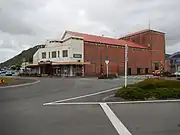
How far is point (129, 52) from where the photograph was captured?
76.4 m

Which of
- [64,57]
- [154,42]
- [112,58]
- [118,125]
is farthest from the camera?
[154,42]

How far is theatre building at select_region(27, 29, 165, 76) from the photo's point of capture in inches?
2552

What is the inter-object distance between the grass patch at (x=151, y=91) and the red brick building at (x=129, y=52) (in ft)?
157

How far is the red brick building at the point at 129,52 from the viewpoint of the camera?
6806 cm

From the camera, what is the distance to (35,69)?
7706cm

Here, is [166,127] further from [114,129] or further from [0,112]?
[0,112]

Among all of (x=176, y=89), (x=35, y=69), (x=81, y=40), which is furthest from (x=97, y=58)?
(x=176, y=89)

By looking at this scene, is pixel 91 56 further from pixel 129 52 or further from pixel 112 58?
pixel 129 52

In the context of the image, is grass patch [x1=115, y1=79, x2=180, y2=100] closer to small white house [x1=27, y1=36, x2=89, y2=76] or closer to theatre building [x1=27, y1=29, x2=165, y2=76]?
theatre building [x1=27, y1=29, x2=165, y2=76]

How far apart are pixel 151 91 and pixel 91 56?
5213 cm

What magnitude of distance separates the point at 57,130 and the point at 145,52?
7752 cm

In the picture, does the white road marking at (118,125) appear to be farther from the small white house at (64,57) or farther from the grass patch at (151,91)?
the small white house at (64,57)

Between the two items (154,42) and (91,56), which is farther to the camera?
(154,42)

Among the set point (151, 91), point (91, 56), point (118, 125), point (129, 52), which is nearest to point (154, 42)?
point (129, 52)
